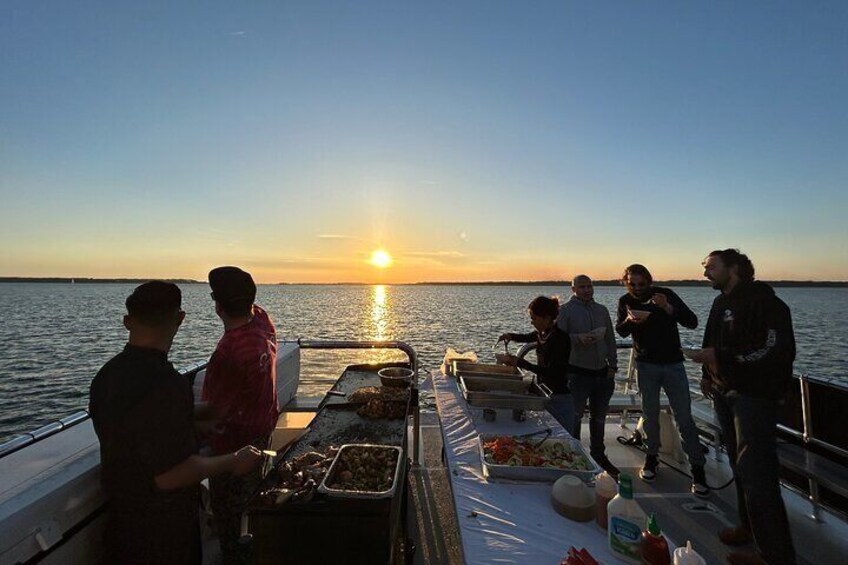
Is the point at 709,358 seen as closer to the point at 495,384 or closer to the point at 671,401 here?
the point at 671,401

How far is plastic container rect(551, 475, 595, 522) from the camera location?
186cm

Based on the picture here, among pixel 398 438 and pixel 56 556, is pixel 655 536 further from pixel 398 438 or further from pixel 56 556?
pixel 56 556

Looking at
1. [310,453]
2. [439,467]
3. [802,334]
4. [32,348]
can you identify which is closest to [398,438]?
[310,453]

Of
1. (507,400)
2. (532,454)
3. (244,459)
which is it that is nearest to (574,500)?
(532,454)

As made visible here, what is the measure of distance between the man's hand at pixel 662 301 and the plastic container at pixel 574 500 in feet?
9.81

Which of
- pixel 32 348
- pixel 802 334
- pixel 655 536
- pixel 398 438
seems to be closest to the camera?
pixel 655 536

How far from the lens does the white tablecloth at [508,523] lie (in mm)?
1658

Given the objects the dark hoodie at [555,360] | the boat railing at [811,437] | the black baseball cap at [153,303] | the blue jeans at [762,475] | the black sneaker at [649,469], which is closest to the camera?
the black baseball cap at [153,303]

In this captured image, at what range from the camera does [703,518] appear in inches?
152

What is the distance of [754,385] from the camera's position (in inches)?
120

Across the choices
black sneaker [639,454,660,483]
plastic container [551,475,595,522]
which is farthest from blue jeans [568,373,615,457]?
plastic container [551,475,595,522]

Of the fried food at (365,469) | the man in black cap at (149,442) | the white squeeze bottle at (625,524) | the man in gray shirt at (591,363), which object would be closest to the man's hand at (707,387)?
the man in gray shirt at (591,363)

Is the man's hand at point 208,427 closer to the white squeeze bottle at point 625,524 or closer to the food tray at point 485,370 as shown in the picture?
the white squeeze bottle at point 625,524

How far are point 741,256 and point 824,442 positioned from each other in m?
1.96
